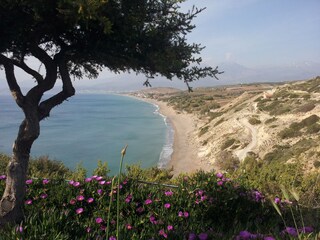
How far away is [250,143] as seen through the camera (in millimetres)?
34656

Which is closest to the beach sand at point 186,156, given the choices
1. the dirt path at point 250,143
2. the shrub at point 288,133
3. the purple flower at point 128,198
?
the dirt path at point 250,143

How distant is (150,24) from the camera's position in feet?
19.5

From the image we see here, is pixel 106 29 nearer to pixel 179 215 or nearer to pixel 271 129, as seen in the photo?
pixel 179 215

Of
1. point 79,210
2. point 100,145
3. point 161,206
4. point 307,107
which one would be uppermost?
point 79,210

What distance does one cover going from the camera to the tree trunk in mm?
5312

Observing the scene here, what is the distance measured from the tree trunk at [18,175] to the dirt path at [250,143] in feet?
86.6

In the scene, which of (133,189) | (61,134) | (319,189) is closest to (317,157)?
(319,189)

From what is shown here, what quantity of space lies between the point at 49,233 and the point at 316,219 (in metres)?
5.14

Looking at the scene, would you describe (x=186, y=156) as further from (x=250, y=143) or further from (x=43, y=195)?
(x=43, y=195)

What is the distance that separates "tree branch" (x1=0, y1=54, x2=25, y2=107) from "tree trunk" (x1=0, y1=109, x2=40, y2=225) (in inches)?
11.9

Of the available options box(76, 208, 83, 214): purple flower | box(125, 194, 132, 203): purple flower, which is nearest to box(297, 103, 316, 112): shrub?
box(125, 194, 132, 203): purple flower

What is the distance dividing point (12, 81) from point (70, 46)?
3.90 ft

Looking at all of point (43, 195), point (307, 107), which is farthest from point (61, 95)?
point (307, 107)

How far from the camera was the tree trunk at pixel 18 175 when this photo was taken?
531cm
